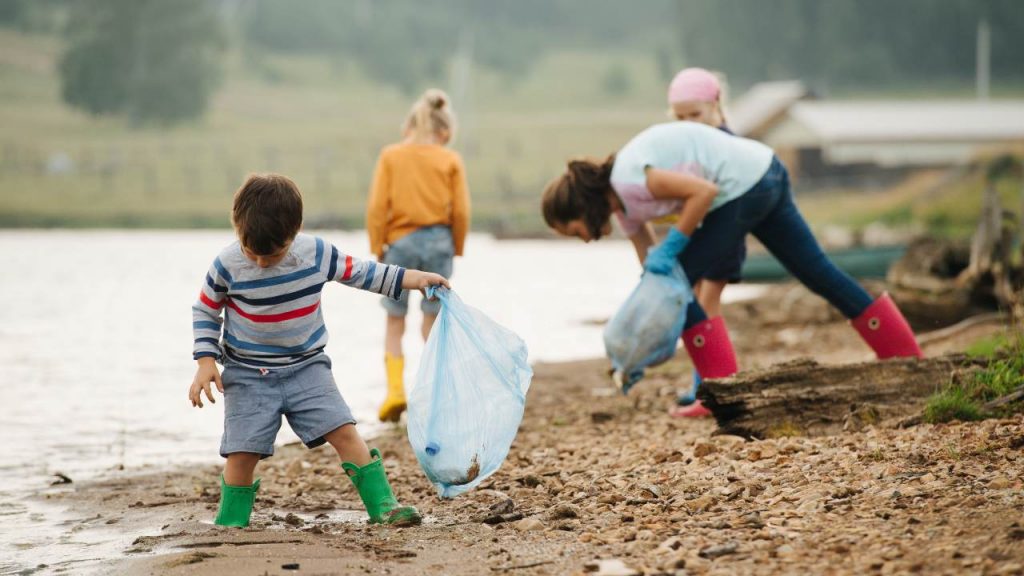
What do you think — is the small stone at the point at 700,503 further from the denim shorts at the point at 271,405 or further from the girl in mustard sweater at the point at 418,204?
the girl in mustard sweater at the point at 418,204

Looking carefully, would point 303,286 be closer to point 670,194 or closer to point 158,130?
point 670,194

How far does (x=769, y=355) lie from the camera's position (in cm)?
943

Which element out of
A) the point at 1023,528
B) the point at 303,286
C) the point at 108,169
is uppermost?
the point at 303,286

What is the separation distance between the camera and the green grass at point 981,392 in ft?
16.1

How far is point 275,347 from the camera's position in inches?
168

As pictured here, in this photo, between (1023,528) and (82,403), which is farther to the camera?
(82,403)

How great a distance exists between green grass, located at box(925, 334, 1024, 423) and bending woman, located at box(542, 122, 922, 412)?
0.92m

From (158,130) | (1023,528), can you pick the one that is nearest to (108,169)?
(158,130)

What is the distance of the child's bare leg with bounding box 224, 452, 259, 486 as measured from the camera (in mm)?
4285

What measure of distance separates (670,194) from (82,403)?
182 inches

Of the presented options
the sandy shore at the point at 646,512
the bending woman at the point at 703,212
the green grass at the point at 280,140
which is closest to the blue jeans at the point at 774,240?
the bending woman at the point at 703,212

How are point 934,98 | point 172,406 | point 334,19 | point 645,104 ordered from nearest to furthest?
point 172,406 → point 934,98 → point 645,104 → point 334,19

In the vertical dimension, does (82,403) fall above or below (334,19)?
below

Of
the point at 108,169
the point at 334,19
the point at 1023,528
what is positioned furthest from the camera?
the point at 334,19
